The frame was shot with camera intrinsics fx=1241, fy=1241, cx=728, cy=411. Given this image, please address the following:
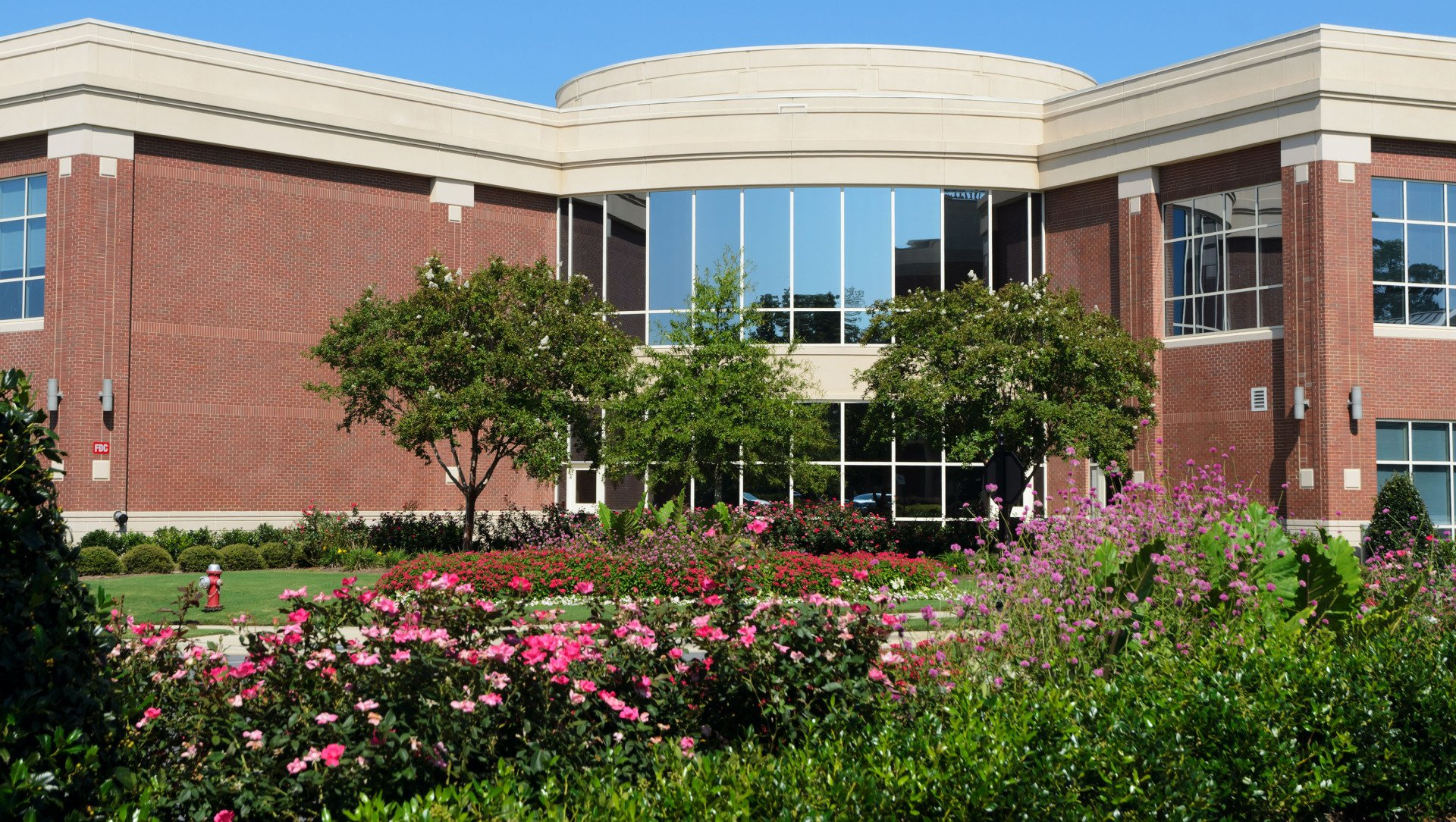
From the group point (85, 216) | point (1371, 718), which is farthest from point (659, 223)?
point (1371, 718)

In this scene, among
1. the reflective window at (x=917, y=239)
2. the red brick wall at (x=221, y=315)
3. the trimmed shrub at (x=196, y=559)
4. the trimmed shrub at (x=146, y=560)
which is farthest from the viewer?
the reflective window at (x=917, y=239)

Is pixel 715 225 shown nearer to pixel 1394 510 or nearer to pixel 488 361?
pixel 488 361

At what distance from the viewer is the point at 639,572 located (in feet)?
59.6

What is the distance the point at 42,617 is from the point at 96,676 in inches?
16.0

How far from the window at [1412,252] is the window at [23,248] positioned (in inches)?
1136

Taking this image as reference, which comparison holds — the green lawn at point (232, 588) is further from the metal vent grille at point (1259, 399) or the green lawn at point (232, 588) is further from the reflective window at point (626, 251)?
the metal vent grille at point (1259, 399)

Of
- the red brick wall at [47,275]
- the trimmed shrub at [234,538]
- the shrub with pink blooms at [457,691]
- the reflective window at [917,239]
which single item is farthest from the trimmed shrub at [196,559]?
the shrub with pink blooms at [457,691]

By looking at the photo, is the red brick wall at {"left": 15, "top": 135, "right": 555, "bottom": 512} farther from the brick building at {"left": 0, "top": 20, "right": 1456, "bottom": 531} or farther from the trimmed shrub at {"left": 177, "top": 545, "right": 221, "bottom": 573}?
the trimmed shrub at {"left": 177, "top": 545, "right": 221, "bottom": 573}

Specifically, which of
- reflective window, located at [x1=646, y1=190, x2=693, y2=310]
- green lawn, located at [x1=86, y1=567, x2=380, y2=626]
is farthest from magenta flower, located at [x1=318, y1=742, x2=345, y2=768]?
reflective window, located at [x1=646, y1=190, x2=693, y2=310]

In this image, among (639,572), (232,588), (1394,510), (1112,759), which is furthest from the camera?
(1394,510)

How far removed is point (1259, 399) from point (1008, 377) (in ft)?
22.3

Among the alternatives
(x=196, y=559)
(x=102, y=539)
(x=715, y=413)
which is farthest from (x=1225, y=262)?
(x=102, y=539)

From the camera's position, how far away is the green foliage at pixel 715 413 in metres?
23.1

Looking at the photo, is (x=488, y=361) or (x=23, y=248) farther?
(x=23, y=248)
